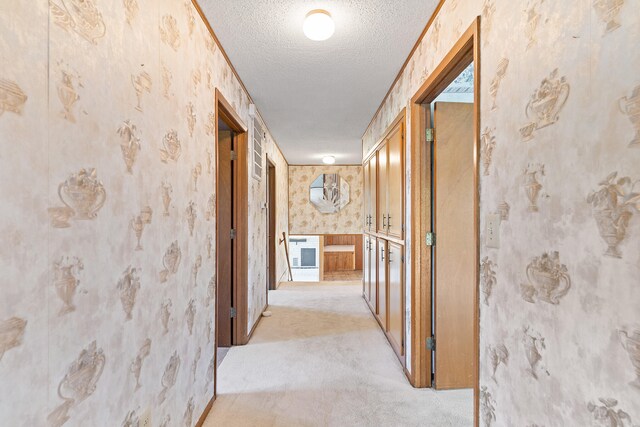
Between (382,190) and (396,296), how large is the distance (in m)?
1.07

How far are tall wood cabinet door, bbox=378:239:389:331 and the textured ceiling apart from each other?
58.1 inches

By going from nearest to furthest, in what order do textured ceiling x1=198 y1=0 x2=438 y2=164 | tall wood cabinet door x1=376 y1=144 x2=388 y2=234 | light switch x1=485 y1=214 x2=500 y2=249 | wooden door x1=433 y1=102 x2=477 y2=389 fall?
1. light switch x1=485 y1=214 x2=500 y2=249
2. textured ceiling x1=198 y1=0 x2=438 y2=164
3. wooden door x1=433 y1=102 x2=477 y2=389
4. tall wood cabinet door x1=376 y1=144 x2=388 y2=234

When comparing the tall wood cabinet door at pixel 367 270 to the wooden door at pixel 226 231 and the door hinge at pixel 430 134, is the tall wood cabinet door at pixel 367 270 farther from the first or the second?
the door hinge at pixel 430 134

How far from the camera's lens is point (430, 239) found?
205 cm

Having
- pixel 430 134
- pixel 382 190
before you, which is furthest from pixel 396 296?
pixel 430 134

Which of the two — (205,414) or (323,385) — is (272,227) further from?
(205,414)

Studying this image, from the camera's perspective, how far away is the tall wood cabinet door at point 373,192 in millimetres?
3426

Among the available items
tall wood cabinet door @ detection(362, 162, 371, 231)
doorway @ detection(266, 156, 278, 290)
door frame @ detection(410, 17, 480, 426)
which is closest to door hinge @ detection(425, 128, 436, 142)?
door frame @ detection(410, 17, 480, 426)

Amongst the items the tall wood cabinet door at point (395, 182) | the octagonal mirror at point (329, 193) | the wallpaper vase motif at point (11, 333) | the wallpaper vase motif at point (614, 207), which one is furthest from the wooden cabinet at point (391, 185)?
the octagonal mirror at point (329, 193)

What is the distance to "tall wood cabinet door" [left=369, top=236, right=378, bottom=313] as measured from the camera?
346 centimetres

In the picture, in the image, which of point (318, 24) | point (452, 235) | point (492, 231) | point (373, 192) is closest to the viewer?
point (492, 231)

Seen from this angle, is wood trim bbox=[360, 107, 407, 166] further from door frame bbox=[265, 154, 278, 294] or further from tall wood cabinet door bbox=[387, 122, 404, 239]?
door frame bbox=[265, 154, 278, 294]

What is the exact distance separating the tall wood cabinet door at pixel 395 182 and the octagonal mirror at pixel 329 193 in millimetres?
4036

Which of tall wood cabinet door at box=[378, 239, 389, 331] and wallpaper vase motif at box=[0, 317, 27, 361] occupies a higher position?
wallpaper vase motif at box=[0, 317, 27, 361]
